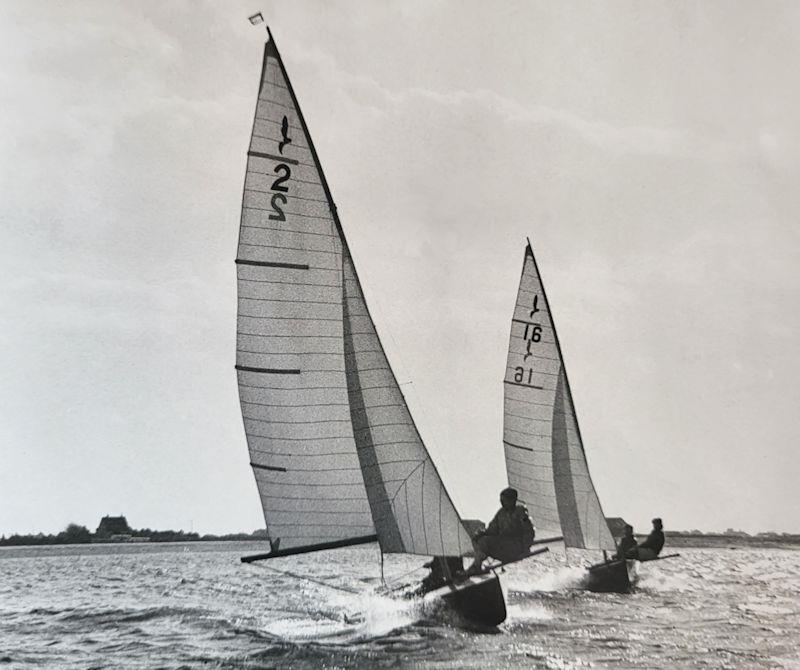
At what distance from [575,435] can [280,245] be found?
10.8 metres

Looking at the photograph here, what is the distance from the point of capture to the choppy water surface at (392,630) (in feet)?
39.2

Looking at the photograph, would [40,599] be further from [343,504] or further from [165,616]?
[343,504]

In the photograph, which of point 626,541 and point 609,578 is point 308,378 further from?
point 626,541

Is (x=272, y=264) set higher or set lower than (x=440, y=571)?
higher

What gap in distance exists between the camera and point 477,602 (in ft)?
44.4

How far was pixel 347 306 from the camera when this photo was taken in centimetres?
1358

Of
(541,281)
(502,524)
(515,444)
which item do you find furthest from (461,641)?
(541,281)

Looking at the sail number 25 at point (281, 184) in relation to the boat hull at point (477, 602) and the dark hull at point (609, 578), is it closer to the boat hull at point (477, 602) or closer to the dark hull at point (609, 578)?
the boat hull at point (477, 602)

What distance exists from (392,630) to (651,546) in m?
10.9

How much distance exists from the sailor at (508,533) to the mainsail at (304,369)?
95.8 inches

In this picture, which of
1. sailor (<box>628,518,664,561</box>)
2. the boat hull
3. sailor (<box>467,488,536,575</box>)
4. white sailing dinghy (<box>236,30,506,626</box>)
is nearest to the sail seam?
white sailing dinghy (<box>236,30,506,626</box>)

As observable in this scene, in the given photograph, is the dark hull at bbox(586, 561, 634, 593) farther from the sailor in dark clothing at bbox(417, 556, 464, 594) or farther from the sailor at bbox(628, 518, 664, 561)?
the sailor in dark clothing at bbox(417, 556, 464, 594)

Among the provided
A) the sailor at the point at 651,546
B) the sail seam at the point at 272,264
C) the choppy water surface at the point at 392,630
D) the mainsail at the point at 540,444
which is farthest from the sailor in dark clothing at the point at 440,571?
the sailor at the point at 651,546

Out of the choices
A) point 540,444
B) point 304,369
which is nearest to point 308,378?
point 304,369
